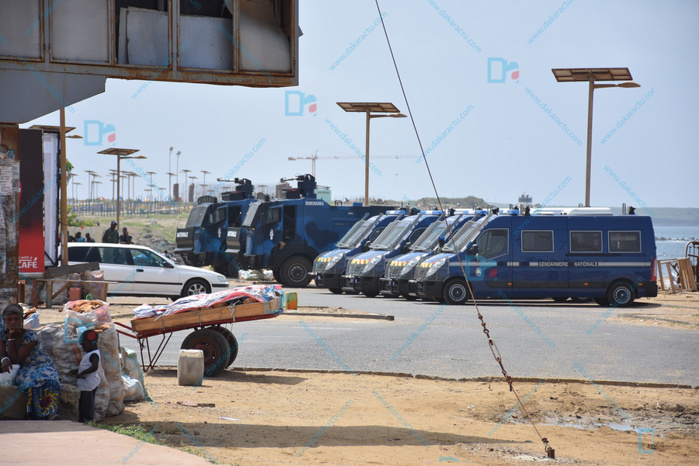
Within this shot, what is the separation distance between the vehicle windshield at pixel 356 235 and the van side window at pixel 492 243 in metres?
5.56

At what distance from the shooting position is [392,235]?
26828mm

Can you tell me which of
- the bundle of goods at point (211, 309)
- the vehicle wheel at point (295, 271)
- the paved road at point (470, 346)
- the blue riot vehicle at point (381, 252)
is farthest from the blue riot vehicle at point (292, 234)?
the bundle of goods at point (211, 309)

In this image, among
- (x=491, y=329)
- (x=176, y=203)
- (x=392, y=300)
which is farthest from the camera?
(x=176, y=203)

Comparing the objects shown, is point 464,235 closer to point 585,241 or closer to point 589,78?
point 585,241

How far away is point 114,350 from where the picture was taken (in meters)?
8.33

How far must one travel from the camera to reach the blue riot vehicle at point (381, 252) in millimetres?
25891

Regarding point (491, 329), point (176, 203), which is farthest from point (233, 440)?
point (176, 203)

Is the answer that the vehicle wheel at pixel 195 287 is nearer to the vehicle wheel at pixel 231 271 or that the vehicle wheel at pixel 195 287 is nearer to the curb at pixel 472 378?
the curb at pixel 472 378

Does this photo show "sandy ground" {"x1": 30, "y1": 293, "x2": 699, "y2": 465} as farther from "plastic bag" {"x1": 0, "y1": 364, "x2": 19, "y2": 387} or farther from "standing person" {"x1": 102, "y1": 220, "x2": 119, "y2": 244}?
"standing person" {"x1": 102, "y1": 220, "x2": 119, "y2": 244}

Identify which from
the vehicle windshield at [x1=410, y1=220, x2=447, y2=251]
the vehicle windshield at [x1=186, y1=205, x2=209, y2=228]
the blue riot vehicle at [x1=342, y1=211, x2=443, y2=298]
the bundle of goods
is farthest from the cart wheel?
the vehicle windshield at [x1=186, y1=205, x2=209, y2=228]

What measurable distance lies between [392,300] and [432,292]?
2340 mm

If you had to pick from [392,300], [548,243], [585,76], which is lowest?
[392,300]

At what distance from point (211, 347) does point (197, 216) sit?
26396 mm

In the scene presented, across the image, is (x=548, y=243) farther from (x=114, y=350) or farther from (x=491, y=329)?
(x=114, y=350)
